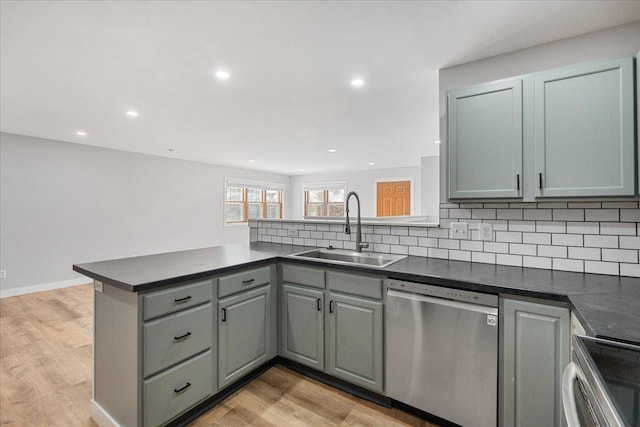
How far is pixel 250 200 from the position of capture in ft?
26.6

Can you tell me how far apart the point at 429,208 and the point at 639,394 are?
560 centimetres

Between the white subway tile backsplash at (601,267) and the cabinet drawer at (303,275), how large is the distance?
65.6 inches

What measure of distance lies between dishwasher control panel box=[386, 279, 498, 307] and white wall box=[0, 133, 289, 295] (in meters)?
5.40

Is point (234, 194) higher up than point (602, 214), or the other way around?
point (234, 194)

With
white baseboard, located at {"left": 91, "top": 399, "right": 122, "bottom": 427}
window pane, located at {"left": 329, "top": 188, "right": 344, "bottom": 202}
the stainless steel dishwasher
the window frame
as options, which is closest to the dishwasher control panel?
the stainless steel dishwasher

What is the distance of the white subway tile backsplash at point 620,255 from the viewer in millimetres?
1678

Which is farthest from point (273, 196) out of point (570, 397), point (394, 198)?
point (570, 397)

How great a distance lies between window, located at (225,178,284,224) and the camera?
7484 millimetres

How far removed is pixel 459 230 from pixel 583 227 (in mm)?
698

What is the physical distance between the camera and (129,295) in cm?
152

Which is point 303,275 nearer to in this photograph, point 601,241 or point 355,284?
point 355,284

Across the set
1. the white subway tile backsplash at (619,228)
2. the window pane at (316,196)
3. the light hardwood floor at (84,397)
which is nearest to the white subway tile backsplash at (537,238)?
the white subway tile backsplash at (619,228)

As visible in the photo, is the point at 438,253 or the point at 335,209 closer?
the point at 438,253

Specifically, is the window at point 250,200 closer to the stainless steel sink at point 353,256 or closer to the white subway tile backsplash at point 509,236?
the stainless steel sink at point 353,256
